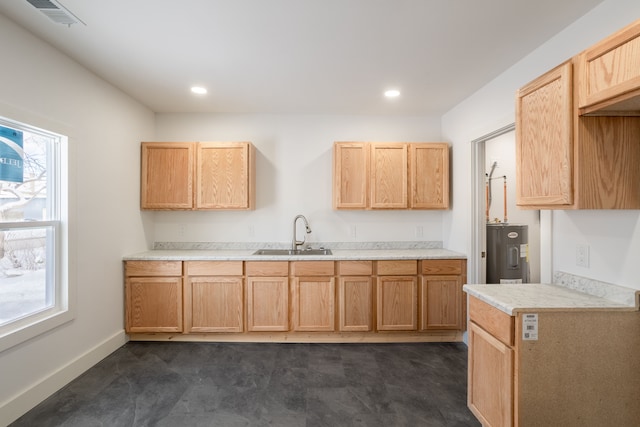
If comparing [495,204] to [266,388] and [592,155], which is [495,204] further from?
[266,388]

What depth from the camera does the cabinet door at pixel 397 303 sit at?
3064 mm

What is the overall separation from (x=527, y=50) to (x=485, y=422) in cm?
256

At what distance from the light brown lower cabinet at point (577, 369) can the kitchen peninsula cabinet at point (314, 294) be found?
70.7 inches

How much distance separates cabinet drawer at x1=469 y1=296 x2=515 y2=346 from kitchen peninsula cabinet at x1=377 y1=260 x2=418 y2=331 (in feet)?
3.80

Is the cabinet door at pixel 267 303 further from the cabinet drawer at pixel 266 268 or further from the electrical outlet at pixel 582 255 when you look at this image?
the electrical outlet at pixel 582 255

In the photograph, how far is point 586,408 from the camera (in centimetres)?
149

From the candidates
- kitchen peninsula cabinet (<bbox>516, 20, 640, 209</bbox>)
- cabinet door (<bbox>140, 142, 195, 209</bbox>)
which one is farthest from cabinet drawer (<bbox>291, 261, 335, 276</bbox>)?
kitchen peninsula cabinet (<bbox>516, 20, 640, 209</bbox>)

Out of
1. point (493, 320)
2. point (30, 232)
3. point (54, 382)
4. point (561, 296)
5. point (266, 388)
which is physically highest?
point (30, 232)

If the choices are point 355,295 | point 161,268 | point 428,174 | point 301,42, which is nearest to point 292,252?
point 355,295

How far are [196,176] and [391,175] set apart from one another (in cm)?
221

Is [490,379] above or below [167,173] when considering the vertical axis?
below

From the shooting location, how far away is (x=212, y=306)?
304 cm

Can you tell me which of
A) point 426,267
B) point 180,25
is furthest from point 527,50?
point 180,25

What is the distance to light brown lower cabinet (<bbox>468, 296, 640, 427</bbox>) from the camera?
1485mm
